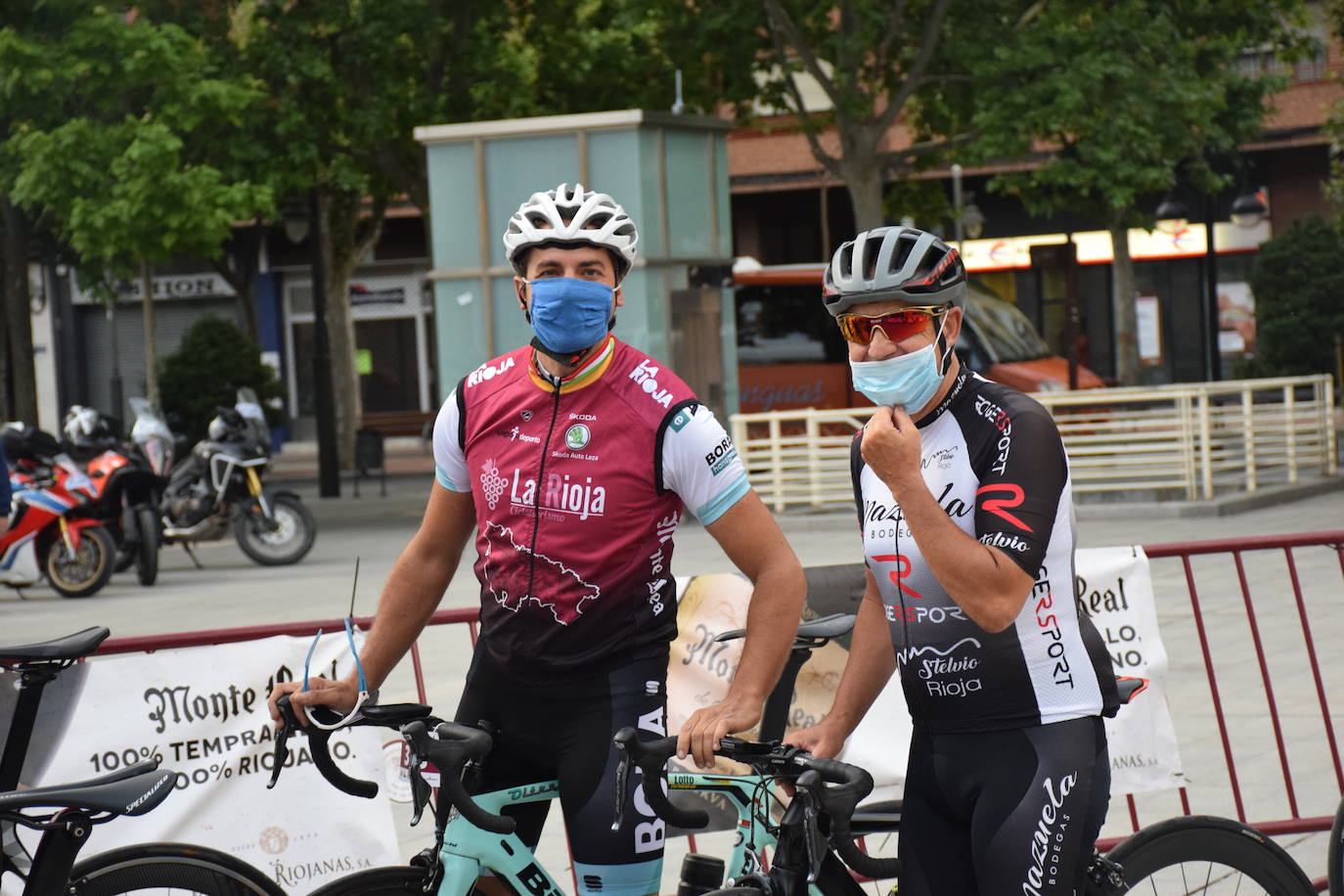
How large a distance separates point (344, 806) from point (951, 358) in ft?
7.96

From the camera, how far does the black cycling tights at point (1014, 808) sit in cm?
301

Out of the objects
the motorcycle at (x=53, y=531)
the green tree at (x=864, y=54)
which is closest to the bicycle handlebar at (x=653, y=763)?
the motorcycle at (x=53, y=531)

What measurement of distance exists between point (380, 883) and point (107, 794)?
511 millimetres

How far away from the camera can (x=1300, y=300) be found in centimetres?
2936

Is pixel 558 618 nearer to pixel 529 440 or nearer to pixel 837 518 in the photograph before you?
pixel 529 440

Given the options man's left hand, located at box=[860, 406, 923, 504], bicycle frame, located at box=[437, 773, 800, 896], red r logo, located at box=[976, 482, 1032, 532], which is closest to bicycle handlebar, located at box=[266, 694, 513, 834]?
bicycle frame, located at box=[437, 773, 800, 896]

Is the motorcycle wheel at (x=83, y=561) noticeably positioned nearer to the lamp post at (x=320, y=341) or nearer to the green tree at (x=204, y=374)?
the lamp post at (x=320, y=341)

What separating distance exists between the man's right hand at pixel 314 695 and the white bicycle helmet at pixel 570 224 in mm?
896

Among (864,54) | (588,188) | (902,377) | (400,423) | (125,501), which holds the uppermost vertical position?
(864,54)

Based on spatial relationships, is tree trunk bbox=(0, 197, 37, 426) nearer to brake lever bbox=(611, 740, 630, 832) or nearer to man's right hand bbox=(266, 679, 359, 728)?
man's right hand bbox=(266, 679, 359, 728)

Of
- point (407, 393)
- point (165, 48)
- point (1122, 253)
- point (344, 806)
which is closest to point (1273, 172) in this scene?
point (1122, 253)

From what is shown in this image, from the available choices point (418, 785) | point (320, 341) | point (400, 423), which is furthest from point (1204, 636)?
point (400, 423)

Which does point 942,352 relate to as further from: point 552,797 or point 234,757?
point 234,757

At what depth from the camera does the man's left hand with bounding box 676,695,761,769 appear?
304 cm
